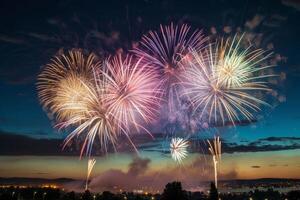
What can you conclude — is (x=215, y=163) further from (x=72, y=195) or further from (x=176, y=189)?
(x=72, y=195)

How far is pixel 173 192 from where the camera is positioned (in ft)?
278

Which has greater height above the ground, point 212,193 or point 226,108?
point 226,108

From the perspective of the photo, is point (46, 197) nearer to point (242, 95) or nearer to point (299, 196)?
point (299, 196)

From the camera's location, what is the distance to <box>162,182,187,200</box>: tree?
8381cm

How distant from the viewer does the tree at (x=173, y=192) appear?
275ft

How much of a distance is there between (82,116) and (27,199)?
16906 centimetres

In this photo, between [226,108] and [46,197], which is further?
[46,197]

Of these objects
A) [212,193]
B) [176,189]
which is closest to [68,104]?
[212,193]

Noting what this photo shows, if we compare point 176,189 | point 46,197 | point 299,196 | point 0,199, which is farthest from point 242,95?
point 46,197

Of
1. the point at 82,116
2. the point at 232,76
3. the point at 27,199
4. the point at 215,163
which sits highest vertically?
the point at 232,76

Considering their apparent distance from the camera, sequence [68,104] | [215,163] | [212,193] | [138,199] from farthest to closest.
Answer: [138,199]
[212,193]
[215,163]
[68,104]

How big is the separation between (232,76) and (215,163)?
1365 centimetres

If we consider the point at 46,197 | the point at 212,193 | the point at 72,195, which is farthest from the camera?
the point at 46,197

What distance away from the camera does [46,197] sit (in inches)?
6890
